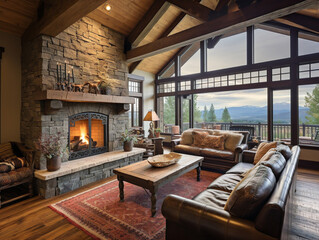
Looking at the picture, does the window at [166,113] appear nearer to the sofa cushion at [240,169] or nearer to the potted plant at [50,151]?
the sofa cushion at [240,169]

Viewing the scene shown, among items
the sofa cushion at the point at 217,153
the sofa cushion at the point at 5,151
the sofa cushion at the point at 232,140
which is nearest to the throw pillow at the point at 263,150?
the sofa cushion at the point at 217,153

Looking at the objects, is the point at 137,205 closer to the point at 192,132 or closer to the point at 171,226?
the point at 171,226

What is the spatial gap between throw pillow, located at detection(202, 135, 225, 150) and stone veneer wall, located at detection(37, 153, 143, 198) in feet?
7.26

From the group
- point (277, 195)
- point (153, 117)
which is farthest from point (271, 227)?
point (153, 117)

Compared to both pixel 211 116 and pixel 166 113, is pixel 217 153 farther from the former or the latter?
pixel 211 116

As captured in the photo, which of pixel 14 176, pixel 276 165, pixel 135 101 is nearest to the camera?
pixel 276 165

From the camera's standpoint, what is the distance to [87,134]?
409 cm

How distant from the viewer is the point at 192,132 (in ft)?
16.4

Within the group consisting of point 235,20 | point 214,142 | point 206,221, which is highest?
point 235,20

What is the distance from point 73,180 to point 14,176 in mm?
866

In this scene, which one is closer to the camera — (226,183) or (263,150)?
(226,183)

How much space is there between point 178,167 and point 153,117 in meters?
2.77

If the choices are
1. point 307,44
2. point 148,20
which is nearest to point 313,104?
point 307,44

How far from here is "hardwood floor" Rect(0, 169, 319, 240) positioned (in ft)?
6.71
